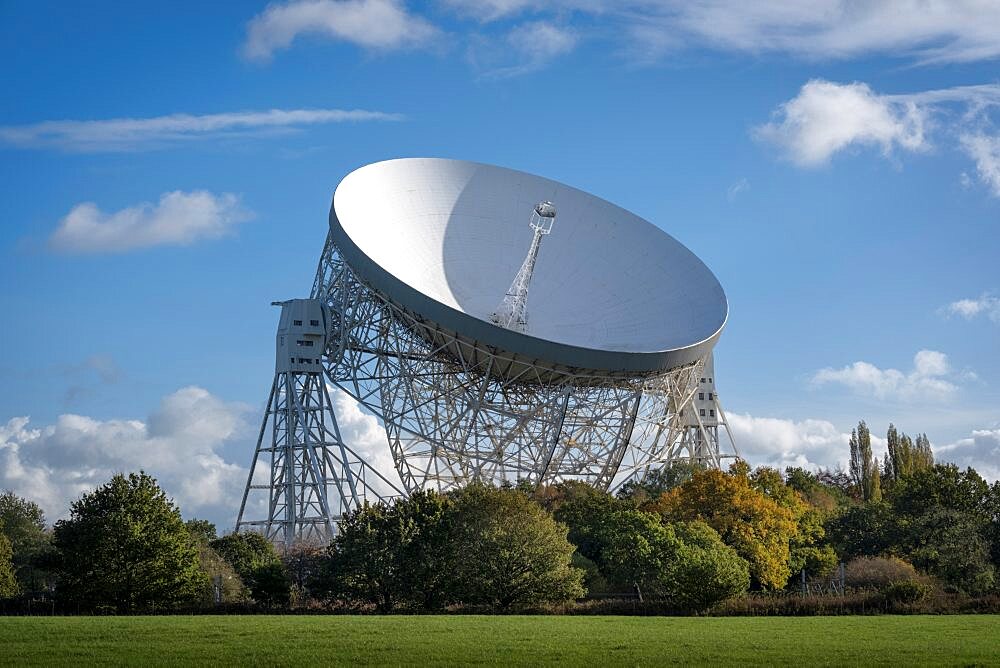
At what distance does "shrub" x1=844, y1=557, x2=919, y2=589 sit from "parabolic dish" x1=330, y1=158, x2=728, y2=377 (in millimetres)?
10885

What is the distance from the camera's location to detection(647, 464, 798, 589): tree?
49.4 metres

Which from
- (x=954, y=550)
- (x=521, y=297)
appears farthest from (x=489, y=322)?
(x=954, y=550)

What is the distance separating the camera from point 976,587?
1791 inches

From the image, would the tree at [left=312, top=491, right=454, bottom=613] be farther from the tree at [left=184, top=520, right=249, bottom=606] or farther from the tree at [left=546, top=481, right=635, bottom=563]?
the tree at [left=546, top=481, right=635, bottom=563]

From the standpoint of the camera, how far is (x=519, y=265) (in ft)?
179

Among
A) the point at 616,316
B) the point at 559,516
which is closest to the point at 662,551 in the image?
the point at 559,516

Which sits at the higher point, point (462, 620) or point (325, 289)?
point (325, 289)

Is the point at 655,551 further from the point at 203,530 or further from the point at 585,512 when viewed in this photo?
the point at 203,530

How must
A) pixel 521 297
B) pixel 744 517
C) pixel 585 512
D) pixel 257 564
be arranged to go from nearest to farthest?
pixel 257 564 → pixel 521 297 → pixel 744 517 → pixel 585 512

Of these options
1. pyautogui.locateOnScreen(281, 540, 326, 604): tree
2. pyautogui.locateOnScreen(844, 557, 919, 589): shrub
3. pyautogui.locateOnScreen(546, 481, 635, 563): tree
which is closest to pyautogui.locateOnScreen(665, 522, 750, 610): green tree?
pyautogui.locateOnScreen(546, 481, 635, 563): tree

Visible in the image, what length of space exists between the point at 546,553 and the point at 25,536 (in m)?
37.8

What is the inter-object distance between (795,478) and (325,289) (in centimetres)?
3621

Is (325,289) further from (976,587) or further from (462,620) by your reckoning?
(976,587)

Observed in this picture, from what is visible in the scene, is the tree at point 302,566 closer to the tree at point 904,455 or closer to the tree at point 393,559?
the tree at point 393,559
